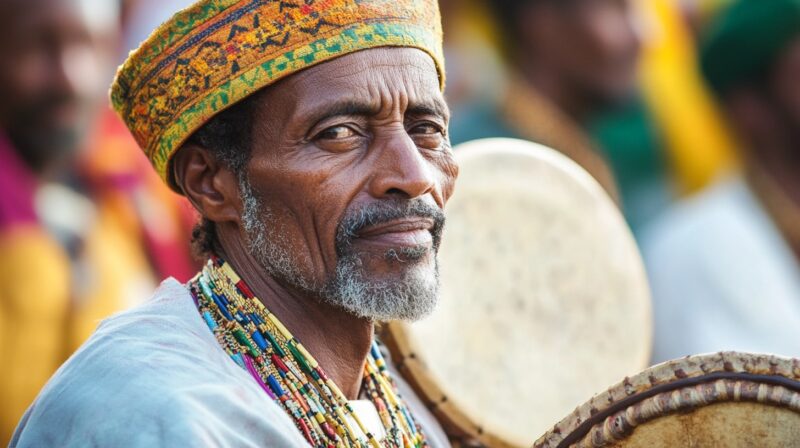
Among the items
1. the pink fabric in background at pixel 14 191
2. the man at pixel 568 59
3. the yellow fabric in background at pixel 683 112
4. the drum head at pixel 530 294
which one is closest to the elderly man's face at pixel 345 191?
the drum head at pixel 530 294

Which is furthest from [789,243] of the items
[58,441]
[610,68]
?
[58,441]

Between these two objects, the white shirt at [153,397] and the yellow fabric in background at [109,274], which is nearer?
the white shirt at [153,397]

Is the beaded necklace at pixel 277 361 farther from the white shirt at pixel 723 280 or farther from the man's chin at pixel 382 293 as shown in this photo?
the white shirt at pixel 723 280

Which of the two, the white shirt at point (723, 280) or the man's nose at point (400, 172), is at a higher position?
the white shirt at point (723, 280)

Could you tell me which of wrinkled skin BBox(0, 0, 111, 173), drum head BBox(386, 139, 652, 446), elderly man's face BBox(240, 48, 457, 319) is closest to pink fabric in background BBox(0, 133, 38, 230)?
wrinkled skin BBox(0, 0, 111, 173)

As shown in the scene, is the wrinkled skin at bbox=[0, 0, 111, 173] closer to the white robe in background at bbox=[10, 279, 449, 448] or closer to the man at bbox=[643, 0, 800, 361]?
the man at bbox=[643, 0, 800, 361]

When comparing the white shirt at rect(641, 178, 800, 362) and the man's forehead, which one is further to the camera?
the white shirt at rect(641, 178, 800, 362)

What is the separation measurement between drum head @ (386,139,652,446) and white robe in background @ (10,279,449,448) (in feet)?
2.85

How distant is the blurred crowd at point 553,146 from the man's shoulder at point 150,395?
8.31 feet

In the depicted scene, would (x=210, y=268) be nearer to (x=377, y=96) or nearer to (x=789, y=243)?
(x=377, y=96)

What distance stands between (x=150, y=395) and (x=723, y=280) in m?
4.19

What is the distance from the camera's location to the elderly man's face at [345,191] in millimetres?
3219

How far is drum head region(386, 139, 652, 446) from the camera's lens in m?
3.84

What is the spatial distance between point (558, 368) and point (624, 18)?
12.8ft
